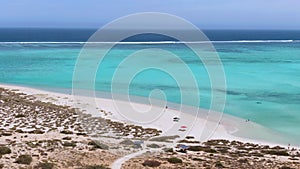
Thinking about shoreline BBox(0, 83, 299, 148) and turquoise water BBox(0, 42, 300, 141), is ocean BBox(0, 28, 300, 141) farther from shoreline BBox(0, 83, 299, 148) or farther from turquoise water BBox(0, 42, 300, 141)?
shoreline BBox(0, 83, 299, 148)

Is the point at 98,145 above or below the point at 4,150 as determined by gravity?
above

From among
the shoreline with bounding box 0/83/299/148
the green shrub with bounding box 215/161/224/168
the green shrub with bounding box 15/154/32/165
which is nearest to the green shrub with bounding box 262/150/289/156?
the shoreline with bounding box 0/83/299/148

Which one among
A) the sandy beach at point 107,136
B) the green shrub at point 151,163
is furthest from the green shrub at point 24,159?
Result: the green shrub at point 151,163

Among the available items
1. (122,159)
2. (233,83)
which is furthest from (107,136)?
(233,83)

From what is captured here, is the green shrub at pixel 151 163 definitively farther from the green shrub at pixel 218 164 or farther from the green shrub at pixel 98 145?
the green shrub at pixel 98 145

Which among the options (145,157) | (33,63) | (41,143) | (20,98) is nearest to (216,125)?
(145,157)

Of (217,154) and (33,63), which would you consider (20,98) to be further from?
(33,63)

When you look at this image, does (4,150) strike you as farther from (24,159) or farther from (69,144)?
(69,144)

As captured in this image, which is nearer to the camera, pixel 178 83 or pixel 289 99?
pixel 289 99

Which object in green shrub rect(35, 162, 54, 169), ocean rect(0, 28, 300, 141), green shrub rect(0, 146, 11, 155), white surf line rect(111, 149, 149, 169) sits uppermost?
ocean rect(0, 28, 300, 141)

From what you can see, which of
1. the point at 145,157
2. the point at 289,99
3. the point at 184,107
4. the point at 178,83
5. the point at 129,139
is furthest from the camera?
the point at 178,83

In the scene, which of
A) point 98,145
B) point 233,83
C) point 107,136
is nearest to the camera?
point 98,145
